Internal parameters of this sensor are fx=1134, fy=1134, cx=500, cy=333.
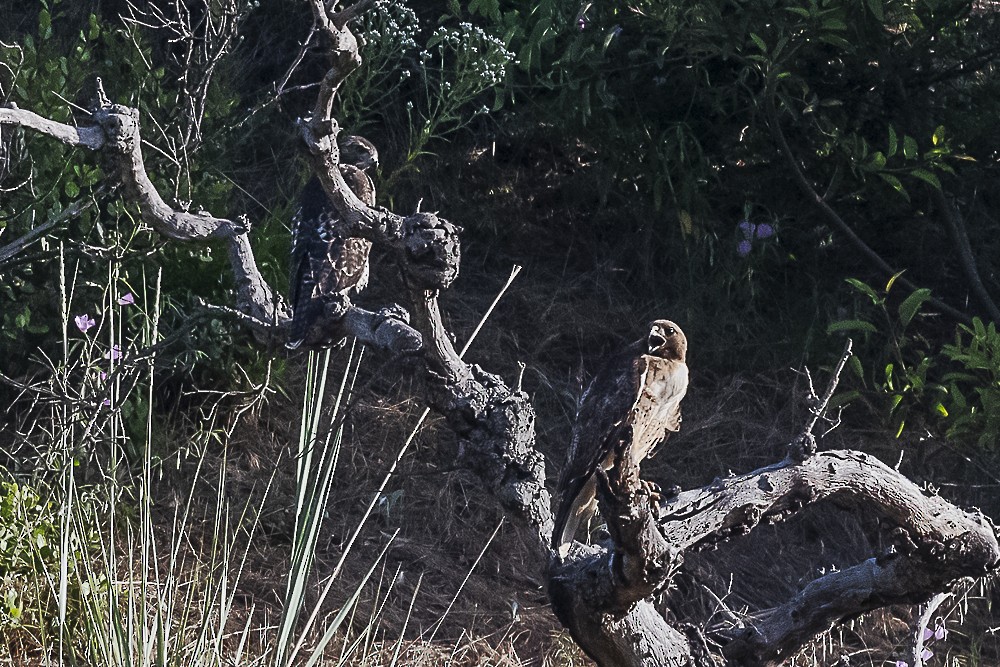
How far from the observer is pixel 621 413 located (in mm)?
1882

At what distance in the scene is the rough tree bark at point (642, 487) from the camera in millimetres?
1848

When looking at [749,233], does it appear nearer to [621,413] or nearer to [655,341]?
[655,341]

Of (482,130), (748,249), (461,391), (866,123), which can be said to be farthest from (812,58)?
(461,391)

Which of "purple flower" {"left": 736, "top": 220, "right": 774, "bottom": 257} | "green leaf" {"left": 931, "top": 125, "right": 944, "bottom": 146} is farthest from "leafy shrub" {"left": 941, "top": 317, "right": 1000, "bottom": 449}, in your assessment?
"purple flower" {"left": 736, "top": 220, "right": 774, "bottom": 257}

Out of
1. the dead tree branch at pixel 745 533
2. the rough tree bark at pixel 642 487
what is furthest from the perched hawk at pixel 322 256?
the dead tree branch at pixel 745 533

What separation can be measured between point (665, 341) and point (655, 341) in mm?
27

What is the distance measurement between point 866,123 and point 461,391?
102 inches

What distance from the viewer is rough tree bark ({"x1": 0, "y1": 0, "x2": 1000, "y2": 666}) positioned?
1.85 m

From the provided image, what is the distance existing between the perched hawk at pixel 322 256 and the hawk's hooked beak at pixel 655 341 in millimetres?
638

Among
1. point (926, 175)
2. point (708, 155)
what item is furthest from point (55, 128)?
point (708, 155)

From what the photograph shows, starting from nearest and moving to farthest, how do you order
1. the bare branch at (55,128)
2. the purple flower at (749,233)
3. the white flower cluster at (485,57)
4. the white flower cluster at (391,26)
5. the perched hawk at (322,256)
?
1. the bare branch at (55,128)
2. the perched hawk at (322,256)
3. the white flower cluster at (391,26)
4. the white flower cluster at (485,57)
5. the purple flower at (749,233)

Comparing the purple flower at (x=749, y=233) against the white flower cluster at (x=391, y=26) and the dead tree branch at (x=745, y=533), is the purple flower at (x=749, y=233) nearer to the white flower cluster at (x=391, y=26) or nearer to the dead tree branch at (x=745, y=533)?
the white flower cluster at (x=391, y=26)

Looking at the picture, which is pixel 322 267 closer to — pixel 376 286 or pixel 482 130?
pixel 376 286

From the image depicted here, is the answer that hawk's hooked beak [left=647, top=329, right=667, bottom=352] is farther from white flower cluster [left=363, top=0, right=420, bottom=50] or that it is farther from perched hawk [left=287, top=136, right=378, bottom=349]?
white flower cluster [left=363, top=0, right=420, bottom=50]
